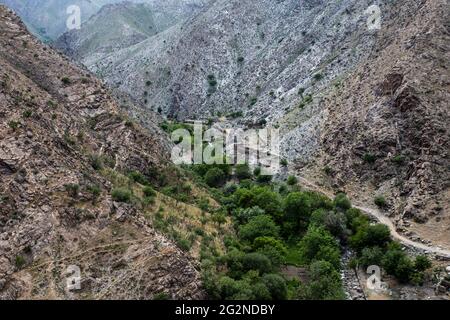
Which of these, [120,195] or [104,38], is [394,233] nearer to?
[120,195]

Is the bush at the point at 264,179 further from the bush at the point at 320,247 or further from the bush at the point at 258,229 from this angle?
the bush at the point at 320,247

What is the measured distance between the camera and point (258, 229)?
193 ft

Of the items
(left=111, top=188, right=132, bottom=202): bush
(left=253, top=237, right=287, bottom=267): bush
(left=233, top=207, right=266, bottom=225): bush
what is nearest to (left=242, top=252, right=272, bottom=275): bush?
(left=253, top=237, right=287, bottom=267): bush

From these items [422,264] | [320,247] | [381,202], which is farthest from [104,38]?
[422,264]

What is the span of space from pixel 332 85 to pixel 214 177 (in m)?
25.3

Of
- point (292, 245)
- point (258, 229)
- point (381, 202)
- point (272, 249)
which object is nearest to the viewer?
point (272, 249)

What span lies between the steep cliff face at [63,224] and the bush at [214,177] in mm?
26012

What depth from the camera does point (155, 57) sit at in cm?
13975

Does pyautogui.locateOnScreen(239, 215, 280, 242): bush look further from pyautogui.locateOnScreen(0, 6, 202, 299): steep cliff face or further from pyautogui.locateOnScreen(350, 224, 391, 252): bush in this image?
pyautogui.locateOnScreen(0, 6, 202, 299): steep cliff face

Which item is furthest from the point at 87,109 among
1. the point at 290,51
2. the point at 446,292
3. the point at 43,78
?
the point at 290,51

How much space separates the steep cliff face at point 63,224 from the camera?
3919 cm

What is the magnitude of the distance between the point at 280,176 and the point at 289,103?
21801 millimetres

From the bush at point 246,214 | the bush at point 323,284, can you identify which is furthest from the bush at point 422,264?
the bush at point 246,214

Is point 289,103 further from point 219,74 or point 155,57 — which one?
point 155,57
